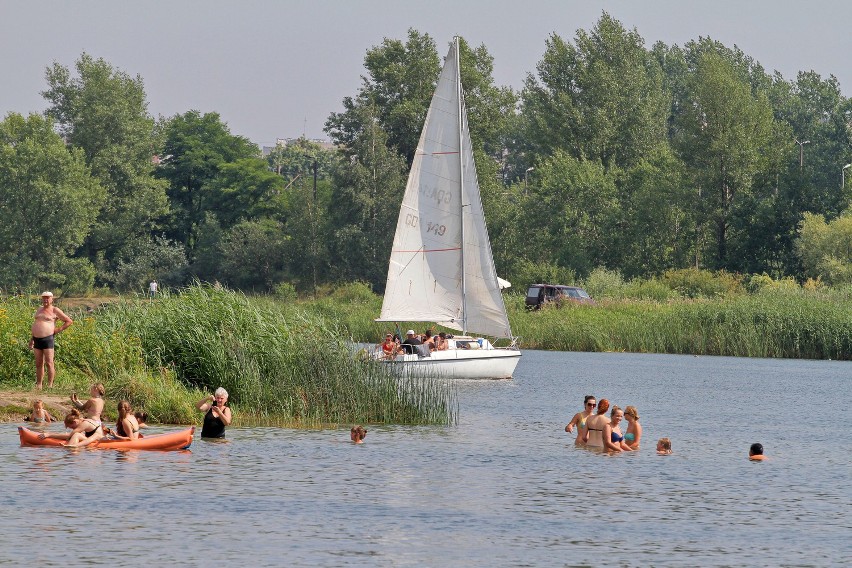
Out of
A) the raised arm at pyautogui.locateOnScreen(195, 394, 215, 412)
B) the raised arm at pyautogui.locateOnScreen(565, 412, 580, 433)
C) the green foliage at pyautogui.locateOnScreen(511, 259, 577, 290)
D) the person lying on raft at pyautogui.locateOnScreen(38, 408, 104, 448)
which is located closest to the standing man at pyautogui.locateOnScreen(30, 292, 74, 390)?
the person lying on raft at pyautogui.locateOnScreen(38, 408, 104, 448)

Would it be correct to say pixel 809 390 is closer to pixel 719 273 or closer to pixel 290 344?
pixel 290 344

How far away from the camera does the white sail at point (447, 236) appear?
44781 millimetres

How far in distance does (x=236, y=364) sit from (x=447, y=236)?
16.6 m

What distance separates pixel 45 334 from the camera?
1090 inches

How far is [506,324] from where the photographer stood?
148 feet

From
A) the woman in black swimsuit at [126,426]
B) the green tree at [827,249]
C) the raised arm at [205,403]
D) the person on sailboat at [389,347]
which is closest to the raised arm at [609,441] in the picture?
the raised arm at [205,403]

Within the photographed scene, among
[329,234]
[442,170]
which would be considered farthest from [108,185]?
[442,170]

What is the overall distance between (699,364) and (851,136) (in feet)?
222

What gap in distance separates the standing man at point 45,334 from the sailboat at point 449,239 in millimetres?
17339

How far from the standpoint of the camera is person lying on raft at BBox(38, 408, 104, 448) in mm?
24984

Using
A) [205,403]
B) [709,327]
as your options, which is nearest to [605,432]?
[205,403]

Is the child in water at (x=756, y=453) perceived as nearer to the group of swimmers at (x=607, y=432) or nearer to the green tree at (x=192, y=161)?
the group of swimmers at (x=607, y=432)

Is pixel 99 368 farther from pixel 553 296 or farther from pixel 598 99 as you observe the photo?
pixel 598 99

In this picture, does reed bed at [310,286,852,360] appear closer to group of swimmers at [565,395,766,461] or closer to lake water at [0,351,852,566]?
lake water at [0,351,852,566]
